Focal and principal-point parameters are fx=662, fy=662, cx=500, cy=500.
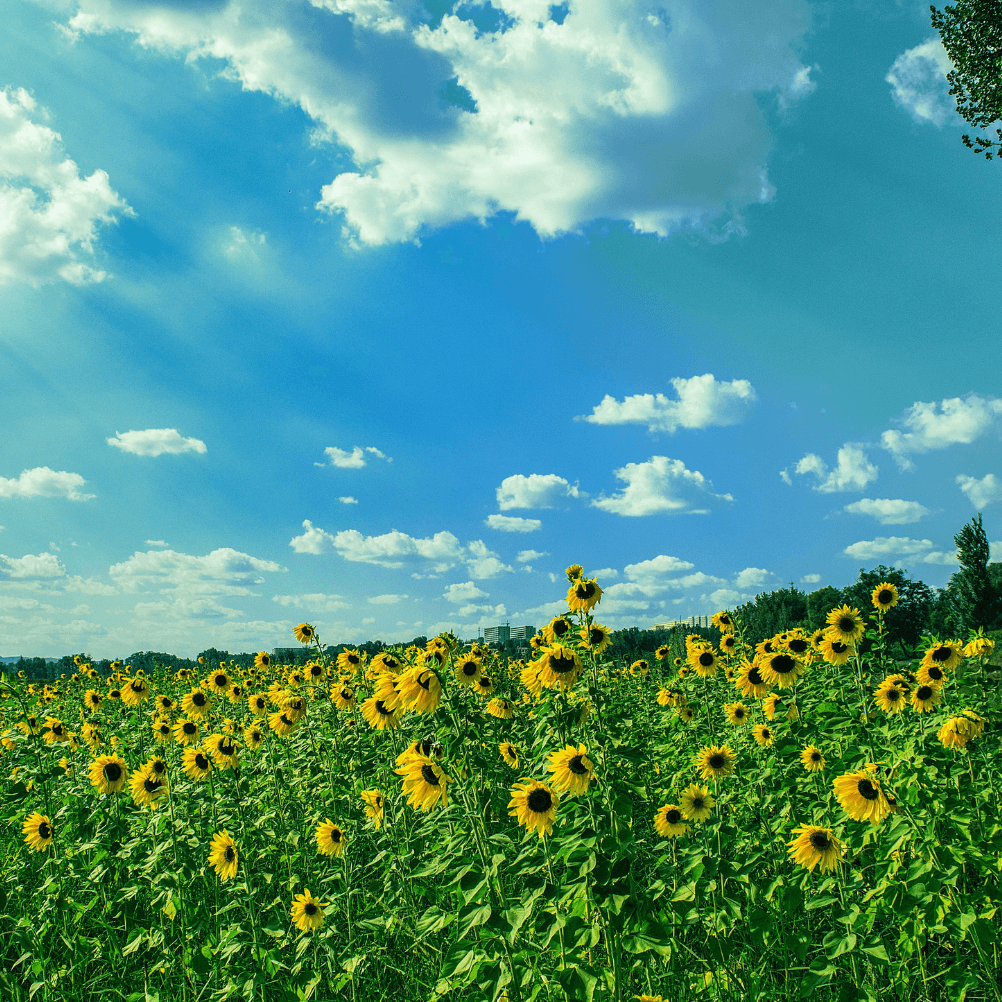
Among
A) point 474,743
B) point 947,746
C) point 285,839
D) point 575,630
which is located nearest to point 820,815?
point 947,746

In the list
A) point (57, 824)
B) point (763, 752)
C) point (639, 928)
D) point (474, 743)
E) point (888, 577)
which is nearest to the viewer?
point (639, 928)

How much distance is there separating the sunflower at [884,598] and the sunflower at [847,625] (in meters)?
0.60

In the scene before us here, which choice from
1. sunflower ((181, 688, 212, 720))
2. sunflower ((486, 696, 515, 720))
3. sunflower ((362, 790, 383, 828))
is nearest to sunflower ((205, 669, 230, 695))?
sunflower ((181, 688, 212, 720))

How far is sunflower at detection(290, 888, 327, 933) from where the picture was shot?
14.9 feet

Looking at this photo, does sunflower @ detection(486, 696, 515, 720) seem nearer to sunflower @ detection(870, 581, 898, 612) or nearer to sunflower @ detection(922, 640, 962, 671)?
sunflower @ detection(922, 640, 962, 671)

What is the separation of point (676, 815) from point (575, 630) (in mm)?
1857

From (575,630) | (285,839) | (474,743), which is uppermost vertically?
(575,630)

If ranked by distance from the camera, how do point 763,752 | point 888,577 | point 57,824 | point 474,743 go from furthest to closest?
point 888,577, point 57,824, point 763,752, point 474,743

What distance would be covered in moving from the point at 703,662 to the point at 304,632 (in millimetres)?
5887

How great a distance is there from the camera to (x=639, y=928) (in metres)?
3.52

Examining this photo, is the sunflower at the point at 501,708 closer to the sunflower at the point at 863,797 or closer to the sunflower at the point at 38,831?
the sunflower at the point at 863,797

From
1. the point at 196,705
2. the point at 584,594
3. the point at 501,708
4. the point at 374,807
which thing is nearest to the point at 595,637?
the point at 584,594

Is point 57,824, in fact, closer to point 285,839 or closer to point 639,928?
point 285,839

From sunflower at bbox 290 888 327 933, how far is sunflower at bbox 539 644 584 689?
2.26 metres
